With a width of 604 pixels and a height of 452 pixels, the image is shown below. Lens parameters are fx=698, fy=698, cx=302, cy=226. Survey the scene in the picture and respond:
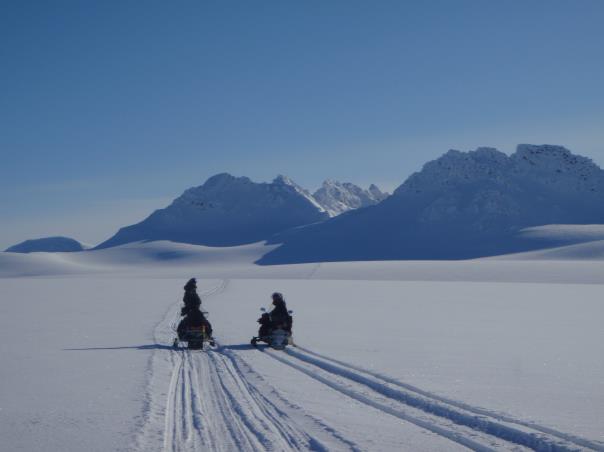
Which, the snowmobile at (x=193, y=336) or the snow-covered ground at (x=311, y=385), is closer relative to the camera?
the snow-covered ground at (x=311, y=385)

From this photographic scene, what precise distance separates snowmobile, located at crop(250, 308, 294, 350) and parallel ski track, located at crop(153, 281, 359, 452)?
12.4 ft

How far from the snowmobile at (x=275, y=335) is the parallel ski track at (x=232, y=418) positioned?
3.77m

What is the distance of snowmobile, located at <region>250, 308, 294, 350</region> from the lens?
50.1ft

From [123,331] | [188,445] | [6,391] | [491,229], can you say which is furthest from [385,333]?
[491,229]

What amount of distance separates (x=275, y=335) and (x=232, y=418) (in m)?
7.32

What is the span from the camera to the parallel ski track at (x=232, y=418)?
691 centimetres

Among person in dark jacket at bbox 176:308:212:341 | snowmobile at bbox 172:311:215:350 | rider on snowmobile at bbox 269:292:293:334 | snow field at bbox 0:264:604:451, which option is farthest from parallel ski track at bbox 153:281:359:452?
rider on snowmobile at bbox 269:292:293:334

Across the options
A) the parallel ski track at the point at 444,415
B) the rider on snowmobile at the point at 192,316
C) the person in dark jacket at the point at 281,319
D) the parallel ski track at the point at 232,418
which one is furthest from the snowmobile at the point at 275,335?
the parallel ski track at the point at 232,418

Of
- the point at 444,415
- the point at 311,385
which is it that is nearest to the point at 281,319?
the point at 311,385

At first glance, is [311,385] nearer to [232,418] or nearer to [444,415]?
[232,418]

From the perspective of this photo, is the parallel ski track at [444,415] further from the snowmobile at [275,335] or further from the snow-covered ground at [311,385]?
the snowmobile at [275,335]

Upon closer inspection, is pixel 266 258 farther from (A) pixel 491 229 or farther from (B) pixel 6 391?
(B) pixel 6 391

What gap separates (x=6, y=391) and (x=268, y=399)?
3707 mm

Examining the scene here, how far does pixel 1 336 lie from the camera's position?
56.4 ft
